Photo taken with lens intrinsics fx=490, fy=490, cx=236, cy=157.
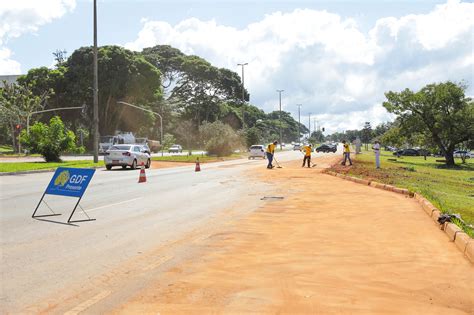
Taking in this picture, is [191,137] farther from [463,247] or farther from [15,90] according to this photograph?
[463,247]

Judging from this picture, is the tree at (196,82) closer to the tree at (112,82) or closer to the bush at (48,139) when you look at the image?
the tree at (112,82)

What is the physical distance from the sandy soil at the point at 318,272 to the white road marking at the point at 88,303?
12.6 inches

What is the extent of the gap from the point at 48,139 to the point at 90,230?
27220mm

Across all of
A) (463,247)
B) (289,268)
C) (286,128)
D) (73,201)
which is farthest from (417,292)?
(286,128)

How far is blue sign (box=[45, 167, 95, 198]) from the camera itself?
10180mm

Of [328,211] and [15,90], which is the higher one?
[15,90]

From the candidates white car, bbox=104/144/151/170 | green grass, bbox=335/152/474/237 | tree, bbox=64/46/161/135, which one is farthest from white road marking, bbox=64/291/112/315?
tree, bbox=64/46/161/135

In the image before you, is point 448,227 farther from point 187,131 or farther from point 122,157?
point 187,131

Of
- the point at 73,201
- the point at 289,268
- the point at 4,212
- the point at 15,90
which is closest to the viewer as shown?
the point at 289,268

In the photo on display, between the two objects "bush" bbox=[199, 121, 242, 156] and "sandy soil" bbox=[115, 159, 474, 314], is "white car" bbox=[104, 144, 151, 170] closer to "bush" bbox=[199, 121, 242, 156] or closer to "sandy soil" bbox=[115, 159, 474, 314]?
"sandy soil" bbox=[115, 159, 474, 314]

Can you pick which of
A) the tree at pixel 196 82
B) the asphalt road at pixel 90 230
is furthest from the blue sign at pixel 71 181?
the tree at pixel 196 82

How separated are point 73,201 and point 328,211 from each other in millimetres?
6632

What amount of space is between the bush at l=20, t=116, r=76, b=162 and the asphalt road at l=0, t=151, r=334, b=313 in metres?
17.6

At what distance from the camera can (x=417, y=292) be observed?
5285mm
